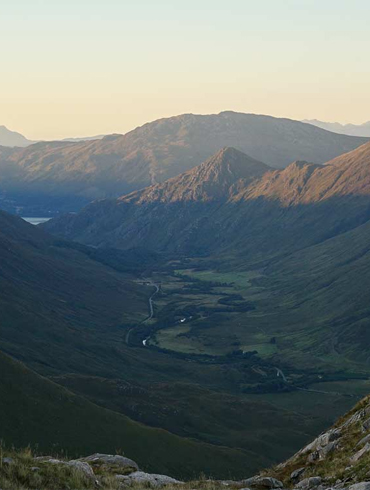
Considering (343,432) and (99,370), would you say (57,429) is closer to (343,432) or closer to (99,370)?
(343,432)

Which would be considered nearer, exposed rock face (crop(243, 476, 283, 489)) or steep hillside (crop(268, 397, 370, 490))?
steep hillside (crop(268, 397, 370, 490))

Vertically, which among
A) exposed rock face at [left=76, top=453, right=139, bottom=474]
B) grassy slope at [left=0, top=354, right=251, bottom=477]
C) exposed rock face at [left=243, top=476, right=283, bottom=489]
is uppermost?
exposed rock face at [left=243, top=476, right=283, bottom=489]

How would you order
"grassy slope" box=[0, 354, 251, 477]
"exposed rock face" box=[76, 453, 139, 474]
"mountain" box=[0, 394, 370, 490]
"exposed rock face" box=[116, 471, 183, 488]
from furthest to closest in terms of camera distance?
"grassy slope" box=[0, 354, 251, 477], "exposed rock face" box=[76, 453, 139, 474], "exposed rock face" box=[116, 471, 183, 488], "mountain" box=[0, 394, 370, 490]

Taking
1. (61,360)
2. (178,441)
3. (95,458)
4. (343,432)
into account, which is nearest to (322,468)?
(343,432)

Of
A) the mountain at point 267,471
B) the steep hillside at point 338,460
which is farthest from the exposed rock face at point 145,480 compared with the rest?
the steep hillside at point 338,460

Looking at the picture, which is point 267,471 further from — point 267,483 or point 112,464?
point 112,464

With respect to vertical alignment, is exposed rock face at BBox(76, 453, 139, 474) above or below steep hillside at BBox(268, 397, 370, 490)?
below

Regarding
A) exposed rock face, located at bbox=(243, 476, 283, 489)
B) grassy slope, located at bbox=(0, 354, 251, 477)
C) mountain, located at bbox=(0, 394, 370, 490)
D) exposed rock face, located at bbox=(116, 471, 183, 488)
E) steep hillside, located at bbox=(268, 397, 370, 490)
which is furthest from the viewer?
grassy slope, located at bbox=(0, 354, 251, 477)

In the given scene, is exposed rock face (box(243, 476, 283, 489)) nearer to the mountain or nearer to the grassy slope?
the mountain

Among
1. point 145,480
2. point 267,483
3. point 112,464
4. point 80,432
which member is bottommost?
point 80,432

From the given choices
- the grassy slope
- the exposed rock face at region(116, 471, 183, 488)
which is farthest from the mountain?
the grassy slope

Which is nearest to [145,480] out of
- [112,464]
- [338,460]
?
[112,464]
